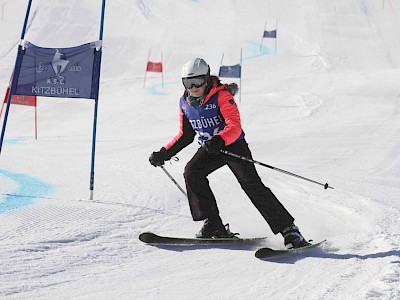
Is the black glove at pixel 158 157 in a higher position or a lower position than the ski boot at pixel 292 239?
higher

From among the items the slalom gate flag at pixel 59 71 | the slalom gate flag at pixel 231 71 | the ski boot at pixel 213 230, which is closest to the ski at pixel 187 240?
the ski boot at pixel 213 230

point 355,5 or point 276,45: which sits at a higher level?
point 355,5

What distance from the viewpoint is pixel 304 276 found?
3.51 m

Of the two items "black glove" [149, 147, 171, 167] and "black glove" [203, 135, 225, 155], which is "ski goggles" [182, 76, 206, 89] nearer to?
"black glove" [203, 135, 225, 155]

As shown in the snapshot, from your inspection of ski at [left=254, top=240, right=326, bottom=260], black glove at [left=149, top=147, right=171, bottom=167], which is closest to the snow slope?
ski at [left=254, top=240, right=326, bottom=260]

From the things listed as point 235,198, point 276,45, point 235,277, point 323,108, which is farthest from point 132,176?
point 276,45

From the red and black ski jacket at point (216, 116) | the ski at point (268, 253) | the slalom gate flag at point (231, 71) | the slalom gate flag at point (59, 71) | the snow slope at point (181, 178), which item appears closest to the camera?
the snow slope at point (181, 178)

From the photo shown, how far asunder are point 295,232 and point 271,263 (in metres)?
0.45

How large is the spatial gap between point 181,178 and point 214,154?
3072 mm

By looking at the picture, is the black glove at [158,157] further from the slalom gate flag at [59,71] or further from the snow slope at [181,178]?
the slalom gate flag at [59,71]

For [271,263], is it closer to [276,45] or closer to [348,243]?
[348,243]

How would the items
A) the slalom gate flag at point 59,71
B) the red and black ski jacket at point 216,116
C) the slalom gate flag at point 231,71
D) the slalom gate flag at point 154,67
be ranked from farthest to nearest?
the slalom gate flag at point 154,67 → the slalom gate flag at point 231,71 → the slalom gate flag at point 59,71 → the red and black ski jacket at point 216,116

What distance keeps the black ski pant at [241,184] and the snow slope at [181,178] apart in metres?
0.29

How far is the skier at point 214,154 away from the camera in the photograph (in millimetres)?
4113
